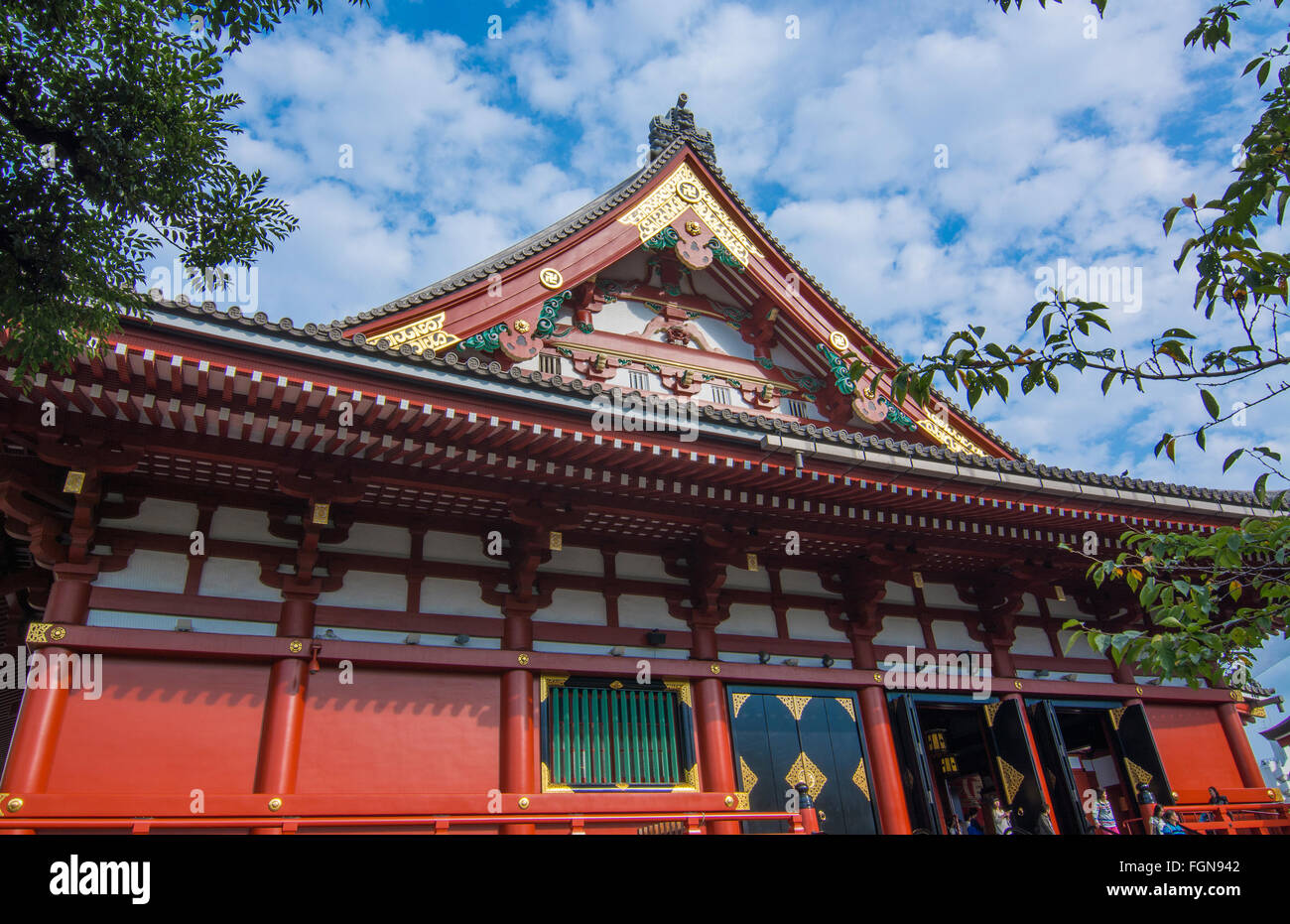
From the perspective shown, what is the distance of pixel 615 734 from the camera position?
9047mm

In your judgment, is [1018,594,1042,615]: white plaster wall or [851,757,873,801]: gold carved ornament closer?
[851,757,873,801]: gold carved ornament

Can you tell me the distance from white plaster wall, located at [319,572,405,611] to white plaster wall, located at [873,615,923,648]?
6.22m

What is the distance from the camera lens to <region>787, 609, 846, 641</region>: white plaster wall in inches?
420

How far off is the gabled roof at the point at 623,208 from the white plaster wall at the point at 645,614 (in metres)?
4.13

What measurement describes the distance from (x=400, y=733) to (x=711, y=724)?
11.2ft

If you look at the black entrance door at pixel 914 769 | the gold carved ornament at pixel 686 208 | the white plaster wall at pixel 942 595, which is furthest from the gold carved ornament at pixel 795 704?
the gold carved ornament at pixel 686 208

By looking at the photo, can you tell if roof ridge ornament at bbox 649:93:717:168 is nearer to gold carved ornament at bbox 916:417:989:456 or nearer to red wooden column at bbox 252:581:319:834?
gold carved ornament at bbox 916:417:989:456

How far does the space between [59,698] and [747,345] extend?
10578mm

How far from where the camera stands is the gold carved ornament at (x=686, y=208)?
13109 millimetres

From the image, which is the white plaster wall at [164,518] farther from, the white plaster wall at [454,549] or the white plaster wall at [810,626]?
the white plaster wall at [810,626]

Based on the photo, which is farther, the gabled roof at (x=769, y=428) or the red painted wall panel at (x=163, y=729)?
the red painted wall panel at (x=163, y=729)

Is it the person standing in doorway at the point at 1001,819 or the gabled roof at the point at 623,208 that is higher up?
the gabled roof at the point at 623,208

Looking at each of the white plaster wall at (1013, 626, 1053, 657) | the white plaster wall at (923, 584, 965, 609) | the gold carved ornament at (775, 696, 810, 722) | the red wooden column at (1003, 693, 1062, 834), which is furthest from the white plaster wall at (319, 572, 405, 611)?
the white plaster wall at (1013, 626, 1053, 657)
